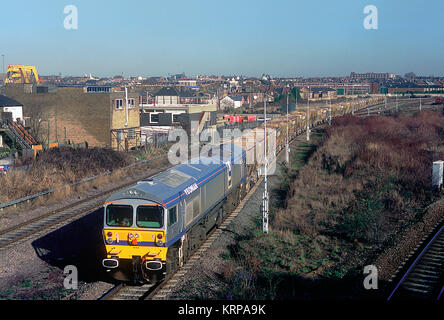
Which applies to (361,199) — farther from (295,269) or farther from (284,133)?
(284,133)

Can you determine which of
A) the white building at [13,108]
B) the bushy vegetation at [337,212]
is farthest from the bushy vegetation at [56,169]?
the bushy vegetation at [337,212]

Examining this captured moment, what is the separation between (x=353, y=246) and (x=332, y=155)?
19677mm

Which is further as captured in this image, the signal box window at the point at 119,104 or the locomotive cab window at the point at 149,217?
the signal box window at the point at 119,104

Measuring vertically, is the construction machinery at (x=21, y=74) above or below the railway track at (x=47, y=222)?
above

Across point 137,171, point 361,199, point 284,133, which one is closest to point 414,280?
point 361,199

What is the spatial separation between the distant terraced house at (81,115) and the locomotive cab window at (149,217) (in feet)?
94.2

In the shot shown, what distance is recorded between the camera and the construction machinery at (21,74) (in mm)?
67688

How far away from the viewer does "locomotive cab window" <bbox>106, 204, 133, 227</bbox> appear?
1152 cm

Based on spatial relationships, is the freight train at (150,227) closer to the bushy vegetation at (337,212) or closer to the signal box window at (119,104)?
the bushy vegetation at (337,212)

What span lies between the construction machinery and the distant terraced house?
2842 centimetres

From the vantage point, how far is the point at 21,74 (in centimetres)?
6750

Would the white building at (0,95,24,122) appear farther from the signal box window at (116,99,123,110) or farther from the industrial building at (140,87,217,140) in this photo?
the industrial building at (140,87,217,140)

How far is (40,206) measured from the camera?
21141mm

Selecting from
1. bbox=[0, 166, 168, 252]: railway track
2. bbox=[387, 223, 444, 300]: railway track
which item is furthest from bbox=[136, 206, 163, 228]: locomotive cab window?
bbox=[0, 166, 168, 252]: railway track
